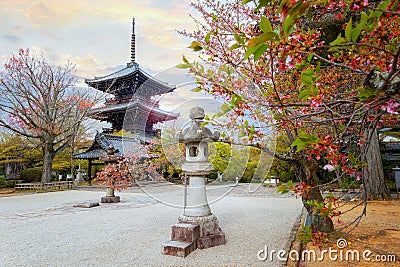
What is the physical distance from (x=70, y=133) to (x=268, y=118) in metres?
13.3

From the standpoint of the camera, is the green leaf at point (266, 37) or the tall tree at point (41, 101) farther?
the tall tree at point (41, 101)

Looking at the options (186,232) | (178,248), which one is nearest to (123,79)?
(186,232)

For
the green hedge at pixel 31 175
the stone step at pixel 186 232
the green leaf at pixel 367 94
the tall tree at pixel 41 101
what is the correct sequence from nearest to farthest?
the green leaf at pixel 367 94 → the stone step at pixel 186 232 → the tall tree at pixel 41 101 → the green hedge at pixel 31 175

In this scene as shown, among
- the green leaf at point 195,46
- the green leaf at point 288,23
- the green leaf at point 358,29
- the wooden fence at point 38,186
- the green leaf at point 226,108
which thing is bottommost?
the wooden fence at point 38,186

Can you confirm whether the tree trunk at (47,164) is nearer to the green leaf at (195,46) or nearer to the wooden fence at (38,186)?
the wooden fence at (38,186)

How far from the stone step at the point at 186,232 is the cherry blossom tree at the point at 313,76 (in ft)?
4.29

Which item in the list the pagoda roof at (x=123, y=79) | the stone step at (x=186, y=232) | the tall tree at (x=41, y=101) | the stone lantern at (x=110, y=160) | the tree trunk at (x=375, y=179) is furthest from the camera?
the pagoda roof at (x=123, y=79)

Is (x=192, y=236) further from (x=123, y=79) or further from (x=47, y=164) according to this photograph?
(x=123, y=79)

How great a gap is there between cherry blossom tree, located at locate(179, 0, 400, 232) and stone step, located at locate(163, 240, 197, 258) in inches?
56.1

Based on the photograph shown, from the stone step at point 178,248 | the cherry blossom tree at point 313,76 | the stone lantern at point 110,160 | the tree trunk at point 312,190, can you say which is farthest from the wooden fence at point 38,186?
the tree trunk at point 312,190

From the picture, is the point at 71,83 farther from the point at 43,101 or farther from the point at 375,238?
the point at 375,238

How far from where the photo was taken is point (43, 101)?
12570 mm

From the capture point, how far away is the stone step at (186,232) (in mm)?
3051

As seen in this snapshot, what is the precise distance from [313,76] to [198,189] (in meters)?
2.48
